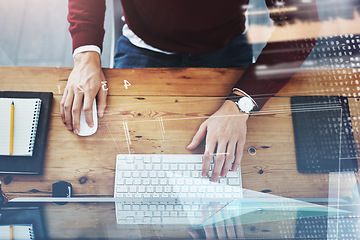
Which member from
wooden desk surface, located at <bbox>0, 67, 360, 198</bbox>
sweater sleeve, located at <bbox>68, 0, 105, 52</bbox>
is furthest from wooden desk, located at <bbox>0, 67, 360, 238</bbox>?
sweater sleeve, located at <bbox>68, 0, 105, 52</bbox>

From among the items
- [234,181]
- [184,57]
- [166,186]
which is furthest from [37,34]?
[234,181]

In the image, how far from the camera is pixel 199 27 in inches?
30.2

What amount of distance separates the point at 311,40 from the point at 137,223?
637 mm

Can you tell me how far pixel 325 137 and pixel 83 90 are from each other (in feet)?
2.21

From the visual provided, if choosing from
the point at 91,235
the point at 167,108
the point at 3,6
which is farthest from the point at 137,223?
the point at 3,6

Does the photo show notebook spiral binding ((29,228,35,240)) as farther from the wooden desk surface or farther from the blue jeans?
the blue jeans

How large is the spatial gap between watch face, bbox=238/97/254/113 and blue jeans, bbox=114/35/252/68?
0.22m

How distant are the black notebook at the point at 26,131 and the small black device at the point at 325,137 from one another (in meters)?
0.68

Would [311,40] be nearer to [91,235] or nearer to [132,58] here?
[132,58]

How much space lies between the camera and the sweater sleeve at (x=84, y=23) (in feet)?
2.42

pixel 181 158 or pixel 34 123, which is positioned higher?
pixel 34 123

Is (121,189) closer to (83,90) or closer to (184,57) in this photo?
(83,90)

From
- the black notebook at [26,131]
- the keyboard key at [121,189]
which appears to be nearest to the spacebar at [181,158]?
the keyboard key at [121,189]

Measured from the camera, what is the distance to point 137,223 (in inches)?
18.3
